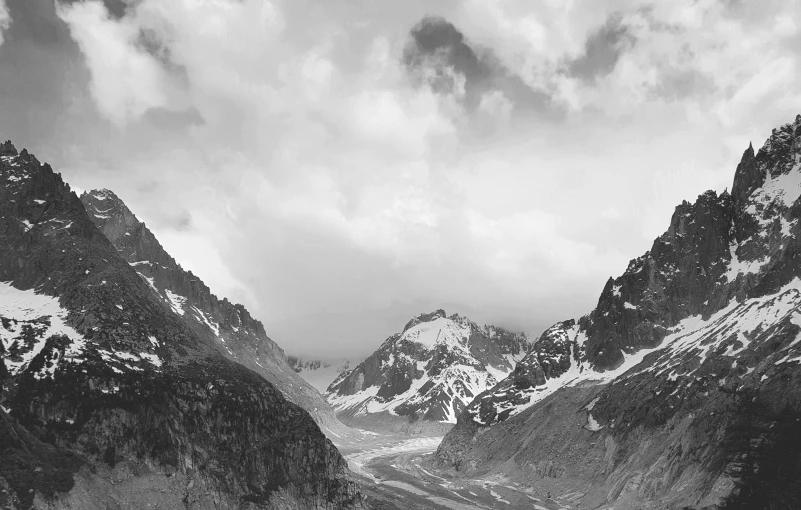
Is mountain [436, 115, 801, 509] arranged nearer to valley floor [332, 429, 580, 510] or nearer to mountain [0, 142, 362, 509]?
valley floor [332, 429, 580, 510]

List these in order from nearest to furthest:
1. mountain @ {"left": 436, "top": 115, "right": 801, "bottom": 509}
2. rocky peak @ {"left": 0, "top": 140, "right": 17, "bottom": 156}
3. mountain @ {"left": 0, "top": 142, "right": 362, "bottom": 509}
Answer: mountain @ {"left": 436, "top": 115, "right": 801, "bottom": 509}
mountain @ {"left": 0, "top": 142, "right": 362, "bottom": 509}
rocky peak @ {"left": 0, "top": 140, "right": 17, "bottom": 156}

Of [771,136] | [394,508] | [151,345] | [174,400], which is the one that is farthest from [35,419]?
[771,136]

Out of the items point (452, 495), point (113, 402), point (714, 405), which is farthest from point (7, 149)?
point (714, 405)

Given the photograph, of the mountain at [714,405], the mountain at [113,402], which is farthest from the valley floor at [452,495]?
the mountain at [113,402]

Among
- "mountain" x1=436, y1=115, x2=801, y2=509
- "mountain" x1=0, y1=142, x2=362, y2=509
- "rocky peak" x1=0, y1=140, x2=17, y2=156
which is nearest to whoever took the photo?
"mountain" x1=436, y1=115, x2=801, y2=509

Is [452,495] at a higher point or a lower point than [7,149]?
lower

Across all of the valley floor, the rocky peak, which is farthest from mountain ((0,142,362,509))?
the valley floor

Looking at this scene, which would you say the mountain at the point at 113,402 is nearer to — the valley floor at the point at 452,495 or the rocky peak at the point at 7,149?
the rocky peak at the point at 7,149

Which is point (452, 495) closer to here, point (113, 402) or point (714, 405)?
point (714, 405)
